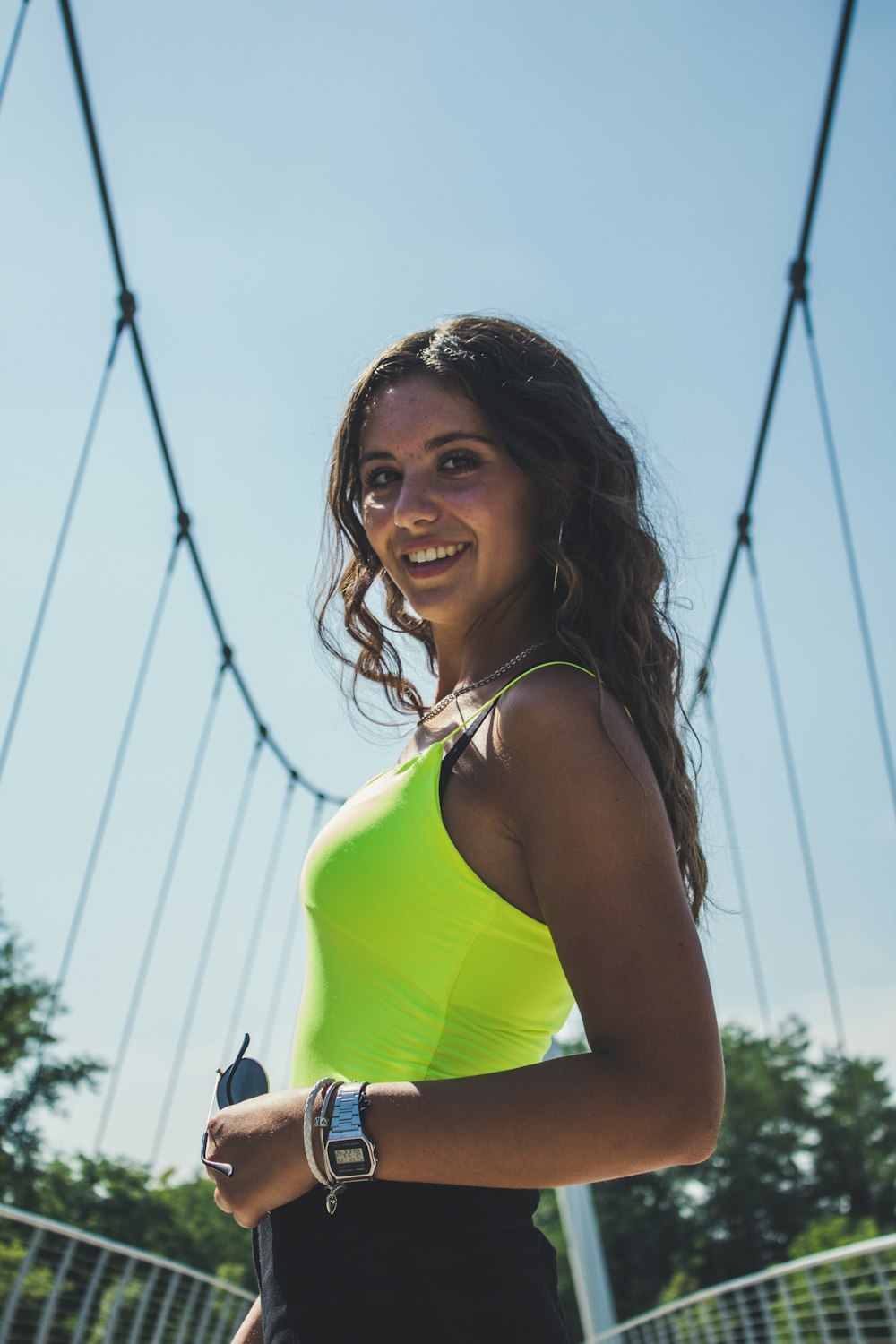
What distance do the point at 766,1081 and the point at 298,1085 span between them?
42999 millimetres

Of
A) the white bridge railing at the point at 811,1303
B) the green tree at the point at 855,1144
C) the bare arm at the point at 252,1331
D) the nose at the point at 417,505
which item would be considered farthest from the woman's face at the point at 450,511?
the green tree at the point at 855,1144

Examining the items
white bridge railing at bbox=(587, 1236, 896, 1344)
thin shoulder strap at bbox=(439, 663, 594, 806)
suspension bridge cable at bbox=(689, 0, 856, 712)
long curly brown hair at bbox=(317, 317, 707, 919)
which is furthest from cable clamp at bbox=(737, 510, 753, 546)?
thin shoulder strap at bbox=(439, 663, 594, 806)

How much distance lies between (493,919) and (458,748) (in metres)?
0.15

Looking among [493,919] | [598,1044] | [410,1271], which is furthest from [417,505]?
[410,1271]

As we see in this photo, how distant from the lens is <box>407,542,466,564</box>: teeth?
3.88 feet

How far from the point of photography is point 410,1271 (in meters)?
0.86

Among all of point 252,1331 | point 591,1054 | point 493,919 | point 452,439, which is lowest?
point 252,1331

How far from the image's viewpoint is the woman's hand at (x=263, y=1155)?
2.92ft

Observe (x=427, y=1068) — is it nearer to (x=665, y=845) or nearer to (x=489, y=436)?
(x=665, y=845)

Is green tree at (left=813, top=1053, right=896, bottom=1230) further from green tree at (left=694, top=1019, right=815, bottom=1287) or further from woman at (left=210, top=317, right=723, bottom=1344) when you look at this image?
woman at (left=210, top=317, right=723, bottom=1344)

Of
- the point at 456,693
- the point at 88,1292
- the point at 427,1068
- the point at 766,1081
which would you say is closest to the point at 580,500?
the point at 456,693

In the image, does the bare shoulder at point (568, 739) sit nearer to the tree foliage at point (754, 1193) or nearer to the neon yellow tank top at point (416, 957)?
the neon yellow tank top at point (416, 957)

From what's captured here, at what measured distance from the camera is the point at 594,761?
0.90 meters

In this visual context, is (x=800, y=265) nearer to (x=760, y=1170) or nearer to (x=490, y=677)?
(x=490, y=677)
